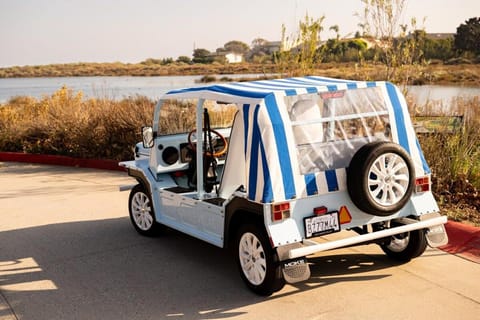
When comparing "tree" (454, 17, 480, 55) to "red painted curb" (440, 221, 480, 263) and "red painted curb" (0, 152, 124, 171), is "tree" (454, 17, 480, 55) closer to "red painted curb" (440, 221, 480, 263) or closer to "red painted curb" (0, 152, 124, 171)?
"red painted curb" (0, 152, 124, 171)

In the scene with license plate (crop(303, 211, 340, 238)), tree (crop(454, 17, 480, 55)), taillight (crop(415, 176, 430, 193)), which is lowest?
license plate (crop(303, 211, 340, 238))

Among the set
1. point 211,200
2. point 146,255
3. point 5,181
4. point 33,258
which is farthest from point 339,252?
point 5,181

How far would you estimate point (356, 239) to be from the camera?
5.51 metres

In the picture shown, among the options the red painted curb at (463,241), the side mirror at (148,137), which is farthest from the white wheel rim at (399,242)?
the side mirror at (148,137)

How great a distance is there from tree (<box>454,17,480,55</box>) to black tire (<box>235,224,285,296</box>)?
39.4 metres

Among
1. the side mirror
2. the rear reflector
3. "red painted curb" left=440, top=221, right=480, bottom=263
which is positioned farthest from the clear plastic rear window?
the side mirror

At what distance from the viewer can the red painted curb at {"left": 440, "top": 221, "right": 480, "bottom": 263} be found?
6648 millimetres

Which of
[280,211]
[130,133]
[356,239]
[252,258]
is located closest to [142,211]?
[252,258]

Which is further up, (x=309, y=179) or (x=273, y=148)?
(x=273, y=148)

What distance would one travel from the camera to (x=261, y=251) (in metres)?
5.52

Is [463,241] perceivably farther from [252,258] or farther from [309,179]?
[252,258]

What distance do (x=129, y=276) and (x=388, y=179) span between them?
2.74 meters

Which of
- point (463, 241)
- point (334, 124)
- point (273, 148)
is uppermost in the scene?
point (334, 124)

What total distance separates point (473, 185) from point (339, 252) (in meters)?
2.59
